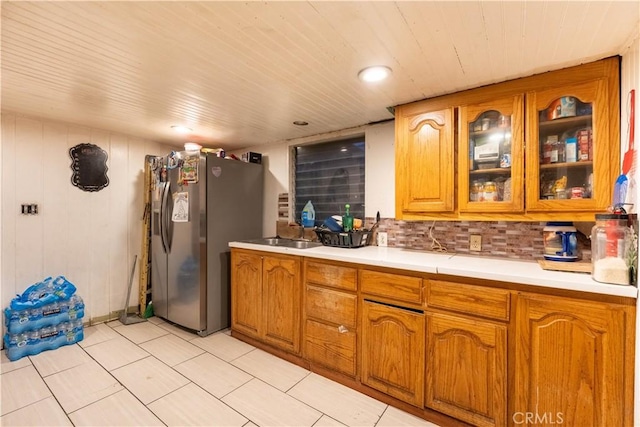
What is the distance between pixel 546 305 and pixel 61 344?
3598 millimetres

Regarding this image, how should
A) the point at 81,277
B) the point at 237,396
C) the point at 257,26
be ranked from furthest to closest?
the point at 81,277
the point at 237,396
the point at 257,26

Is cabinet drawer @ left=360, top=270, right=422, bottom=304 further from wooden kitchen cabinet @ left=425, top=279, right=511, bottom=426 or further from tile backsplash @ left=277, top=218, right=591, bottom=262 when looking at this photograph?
tile backsplash @ left=277, top=218, right=591, bottom=262

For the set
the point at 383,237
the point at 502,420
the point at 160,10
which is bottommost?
the point at 502,420

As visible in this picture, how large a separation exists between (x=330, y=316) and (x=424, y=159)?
4.30ft

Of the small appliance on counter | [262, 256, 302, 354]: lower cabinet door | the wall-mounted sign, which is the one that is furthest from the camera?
the wall-mounted sign

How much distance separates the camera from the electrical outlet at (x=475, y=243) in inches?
82.4

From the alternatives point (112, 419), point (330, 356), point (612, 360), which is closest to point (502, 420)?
point (612, 360)

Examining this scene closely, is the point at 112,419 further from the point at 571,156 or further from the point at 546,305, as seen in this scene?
the point at 571,156

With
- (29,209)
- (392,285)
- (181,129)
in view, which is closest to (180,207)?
(181,129)

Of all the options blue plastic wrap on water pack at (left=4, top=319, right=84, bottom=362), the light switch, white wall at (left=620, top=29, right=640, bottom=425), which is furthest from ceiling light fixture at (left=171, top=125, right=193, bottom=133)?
white wall at (left=620, top=29, right=640, bottom=425)

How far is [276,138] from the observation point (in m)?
3.25

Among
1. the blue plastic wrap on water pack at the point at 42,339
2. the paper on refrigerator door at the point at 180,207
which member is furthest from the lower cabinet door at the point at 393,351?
the blue plastic wrap on water pack at the point at 42,339

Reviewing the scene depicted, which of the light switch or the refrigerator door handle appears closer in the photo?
the light switch

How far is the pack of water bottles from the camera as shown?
2314mm
